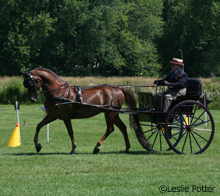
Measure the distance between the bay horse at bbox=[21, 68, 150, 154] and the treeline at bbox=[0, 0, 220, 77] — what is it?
1325 inches

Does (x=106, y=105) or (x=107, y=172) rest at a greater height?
(x=106, y=105)

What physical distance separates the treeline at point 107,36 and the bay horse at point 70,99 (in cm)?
3366

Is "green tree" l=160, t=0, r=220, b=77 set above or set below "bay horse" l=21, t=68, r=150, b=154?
above

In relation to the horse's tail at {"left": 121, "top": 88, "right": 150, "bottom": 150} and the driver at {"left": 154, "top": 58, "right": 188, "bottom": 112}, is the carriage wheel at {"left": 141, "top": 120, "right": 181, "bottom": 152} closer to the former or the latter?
the horse's tail at {"left": 121, "top": 88, "right": 150, "bottom": 150}

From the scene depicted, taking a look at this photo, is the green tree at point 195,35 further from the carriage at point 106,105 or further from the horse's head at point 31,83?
the horse's head at point 31,83

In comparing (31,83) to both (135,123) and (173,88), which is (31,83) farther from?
(173,88)

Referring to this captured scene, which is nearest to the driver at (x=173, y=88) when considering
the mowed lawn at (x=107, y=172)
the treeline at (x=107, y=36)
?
the mowed lawn at (x=107, y=172)

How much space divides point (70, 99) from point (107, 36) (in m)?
40.3

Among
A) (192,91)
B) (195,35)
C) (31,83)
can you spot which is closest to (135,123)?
(192,91)

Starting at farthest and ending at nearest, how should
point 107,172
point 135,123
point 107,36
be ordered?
point 107,36 → point 135,123 → point 107,172

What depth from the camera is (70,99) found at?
8891 millimetres

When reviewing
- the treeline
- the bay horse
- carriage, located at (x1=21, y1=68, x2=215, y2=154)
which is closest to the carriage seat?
carriage, located at (x1=21, y1=68, x2=215, y2=154)

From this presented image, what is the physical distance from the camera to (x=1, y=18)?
4322cm

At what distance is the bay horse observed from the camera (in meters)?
8.71
